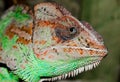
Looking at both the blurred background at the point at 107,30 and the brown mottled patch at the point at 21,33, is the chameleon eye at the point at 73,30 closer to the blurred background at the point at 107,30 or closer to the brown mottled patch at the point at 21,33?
the brown mottled patch at the point at 21,33

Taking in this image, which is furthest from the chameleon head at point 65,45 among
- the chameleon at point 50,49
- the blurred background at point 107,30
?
the blurred background at point 107,30

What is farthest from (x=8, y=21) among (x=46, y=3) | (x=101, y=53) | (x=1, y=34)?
(x=101, y=53)

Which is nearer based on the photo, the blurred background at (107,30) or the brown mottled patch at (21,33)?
the brown mottled patch at (21,33)

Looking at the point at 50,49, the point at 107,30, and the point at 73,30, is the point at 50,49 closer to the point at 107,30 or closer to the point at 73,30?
the point at 73,30

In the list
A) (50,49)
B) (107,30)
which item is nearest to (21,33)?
(50,49)

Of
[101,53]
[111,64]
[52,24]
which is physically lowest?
[111,64]

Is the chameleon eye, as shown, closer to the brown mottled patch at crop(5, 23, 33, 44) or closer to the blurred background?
the brown mottled patch at crop(5, 23, 33, 44)

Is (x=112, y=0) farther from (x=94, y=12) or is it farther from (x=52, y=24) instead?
(x=52, y=24)
